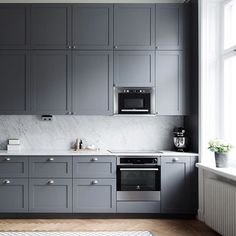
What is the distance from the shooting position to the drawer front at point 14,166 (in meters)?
4.68

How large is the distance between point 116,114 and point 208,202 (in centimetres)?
162

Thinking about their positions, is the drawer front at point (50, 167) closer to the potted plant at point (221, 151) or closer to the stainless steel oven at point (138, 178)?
the stainless steel oven at point (138, 178)

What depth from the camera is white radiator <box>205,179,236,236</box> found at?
358 centimetres

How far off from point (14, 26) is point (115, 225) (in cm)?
285

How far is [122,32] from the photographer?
4945 mm

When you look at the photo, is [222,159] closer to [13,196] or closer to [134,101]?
[134,101]

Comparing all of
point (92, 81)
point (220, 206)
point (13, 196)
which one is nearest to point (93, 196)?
point (13, 196)

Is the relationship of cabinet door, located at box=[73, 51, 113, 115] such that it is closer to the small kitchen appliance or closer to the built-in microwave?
the built-in microwave

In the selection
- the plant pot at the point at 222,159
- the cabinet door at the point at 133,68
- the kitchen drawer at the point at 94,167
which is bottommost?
the kitchen drawer at the point at 94,167

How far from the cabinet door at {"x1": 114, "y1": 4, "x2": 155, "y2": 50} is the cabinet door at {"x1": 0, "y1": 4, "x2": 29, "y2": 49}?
1.19m

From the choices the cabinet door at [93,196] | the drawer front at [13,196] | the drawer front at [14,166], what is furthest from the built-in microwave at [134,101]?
the drawer front at [13,196]

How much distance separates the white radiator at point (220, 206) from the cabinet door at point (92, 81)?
1703mm

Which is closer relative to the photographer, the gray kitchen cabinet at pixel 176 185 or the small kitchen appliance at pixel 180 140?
the gray kitchen cabinet at pixel 176 185

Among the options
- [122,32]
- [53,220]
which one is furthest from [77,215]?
[122,32]
